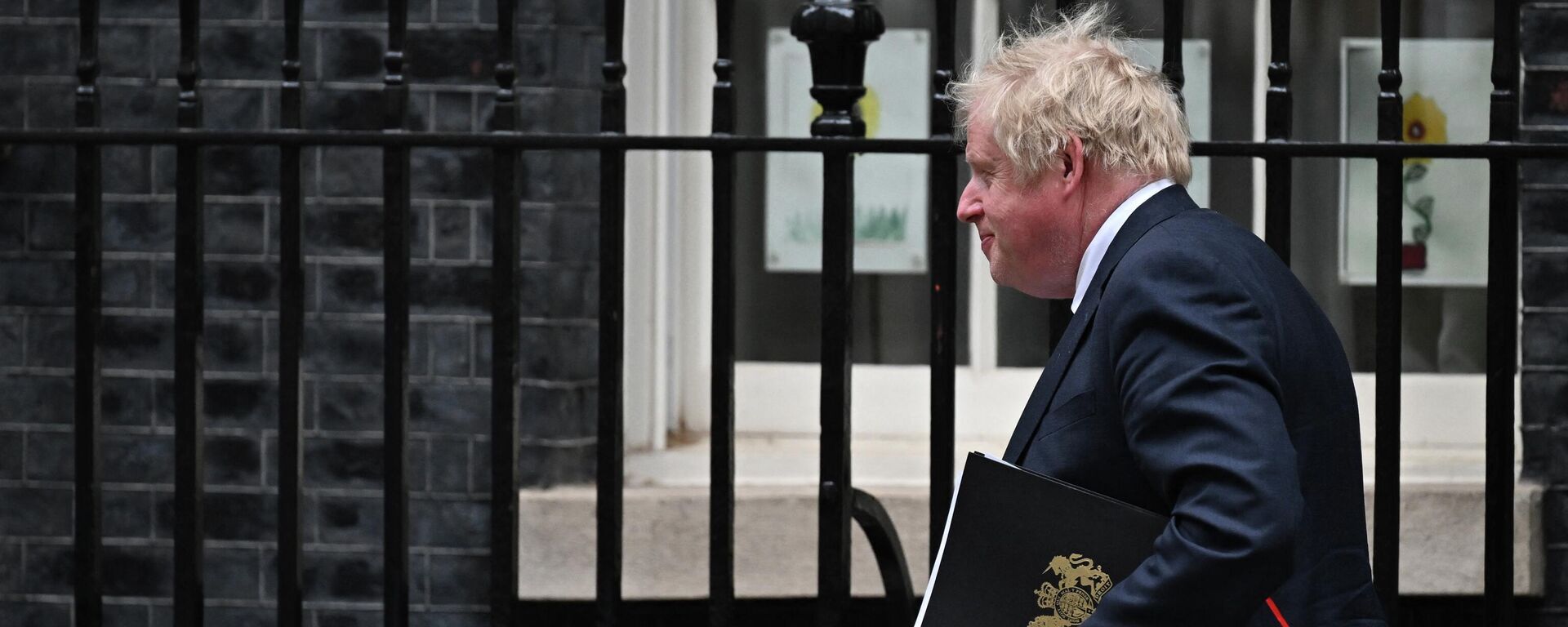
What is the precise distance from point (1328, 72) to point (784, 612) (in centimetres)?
190

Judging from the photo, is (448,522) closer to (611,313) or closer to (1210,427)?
(611,313)

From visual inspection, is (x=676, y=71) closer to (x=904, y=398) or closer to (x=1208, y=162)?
(x=904, y=398)

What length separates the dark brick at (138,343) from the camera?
3.88m

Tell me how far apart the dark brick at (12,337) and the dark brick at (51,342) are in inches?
0.8

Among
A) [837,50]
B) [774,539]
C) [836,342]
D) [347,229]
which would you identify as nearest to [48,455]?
[347,229]

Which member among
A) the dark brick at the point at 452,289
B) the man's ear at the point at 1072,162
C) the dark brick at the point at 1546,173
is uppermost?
the dark brick at the point at 1546,173

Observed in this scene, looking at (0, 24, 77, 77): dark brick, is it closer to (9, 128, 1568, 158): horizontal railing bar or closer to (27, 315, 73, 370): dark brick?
(27, 315, 73, 370): dark brick

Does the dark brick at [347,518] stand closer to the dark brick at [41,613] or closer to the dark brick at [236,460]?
the dark brick at [236,460]

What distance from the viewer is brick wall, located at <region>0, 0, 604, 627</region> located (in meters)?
3.79

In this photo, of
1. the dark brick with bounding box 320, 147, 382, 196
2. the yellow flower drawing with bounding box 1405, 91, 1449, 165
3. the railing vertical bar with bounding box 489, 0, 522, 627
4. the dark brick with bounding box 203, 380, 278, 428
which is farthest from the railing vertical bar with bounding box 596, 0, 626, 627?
the yellow flower drawing with bounding box 1405, 91, 1449, 165

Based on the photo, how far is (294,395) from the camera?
2414mm

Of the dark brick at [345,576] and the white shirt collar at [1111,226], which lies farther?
the dark brick at [345,576]

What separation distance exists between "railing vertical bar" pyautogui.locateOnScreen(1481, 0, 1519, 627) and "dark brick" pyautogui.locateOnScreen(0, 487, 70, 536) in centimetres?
327

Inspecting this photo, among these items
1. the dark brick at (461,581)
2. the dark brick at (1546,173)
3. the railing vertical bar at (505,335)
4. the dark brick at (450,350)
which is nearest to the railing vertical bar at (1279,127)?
the railing vertical bar at (505,335)
